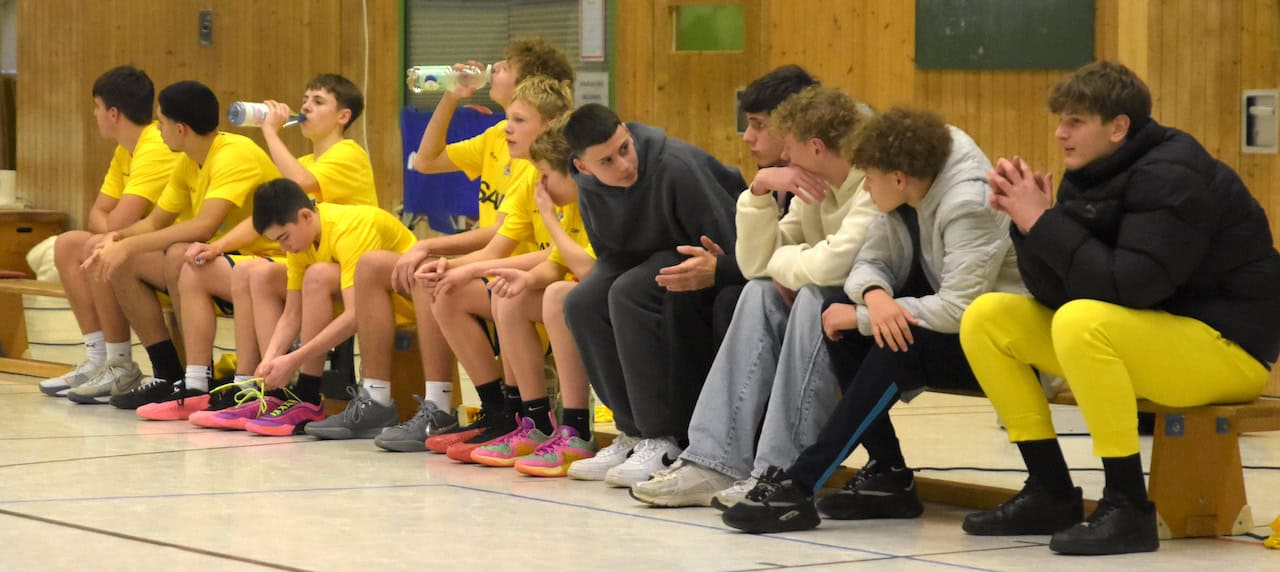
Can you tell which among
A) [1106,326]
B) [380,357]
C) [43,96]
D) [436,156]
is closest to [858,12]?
[436,156]

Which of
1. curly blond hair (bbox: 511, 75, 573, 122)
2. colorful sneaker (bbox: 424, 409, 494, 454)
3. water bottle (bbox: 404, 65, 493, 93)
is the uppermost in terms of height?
water bottle (bbox: 404, 65, 493, 93)

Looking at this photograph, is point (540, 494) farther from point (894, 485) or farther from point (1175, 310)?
point (1175, 310)

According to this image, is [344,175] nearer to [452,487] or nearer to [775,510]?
[452,487]

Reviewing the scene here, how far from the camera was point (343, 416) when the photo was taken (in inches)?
198

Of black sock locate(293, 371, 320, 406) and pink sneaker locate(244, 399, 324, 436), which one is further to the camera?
black sock locate(293, 371, 320, 406)

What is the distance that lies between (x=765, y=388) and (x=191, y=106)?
264 centimetres

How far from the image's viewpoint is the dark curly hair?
12.0 ft

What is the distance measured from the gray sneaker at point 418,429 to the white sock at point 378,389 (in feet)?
0.72

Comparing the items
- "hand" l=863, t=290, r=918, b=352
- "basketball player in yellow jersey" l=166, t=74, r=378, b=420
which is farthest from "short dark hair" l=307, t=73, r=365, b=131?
"hand" l=863, t=290, r=918, b=352

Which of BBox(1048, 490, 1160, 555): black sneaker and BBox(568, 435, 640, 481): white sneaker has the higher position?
BBox(1048, 490, 1160, 555): black sneaker

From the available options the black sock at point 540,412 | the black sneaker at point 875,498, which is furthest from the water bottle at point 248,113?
the black sneaker at point 875,498

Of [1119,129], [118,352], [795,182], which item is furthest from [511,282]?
[118,352]

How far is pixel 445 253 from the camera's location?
4.98 meters

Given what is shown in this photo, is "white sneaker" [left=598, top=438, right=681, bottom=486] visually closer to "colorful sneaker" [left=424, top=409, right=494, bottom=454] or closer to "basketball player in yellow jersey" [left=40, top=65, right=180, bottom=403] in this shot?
"colorful sneaker" [left=424, top=409, right=494, bottom=454]
